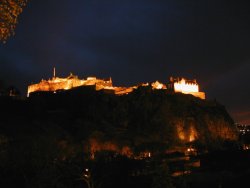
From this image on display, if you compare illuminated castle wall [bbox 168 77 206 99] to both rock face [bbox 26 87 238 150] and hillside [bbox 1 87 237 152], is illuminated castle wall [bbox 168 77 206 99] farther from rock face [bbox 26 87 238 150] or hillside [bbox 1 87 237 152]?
rock face [bbox 26 87 238 150]

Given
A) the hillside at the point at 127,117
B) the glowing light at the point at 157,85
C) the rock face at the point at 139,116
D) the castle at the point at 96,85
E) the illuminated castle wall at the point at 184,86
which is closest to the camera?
the hillside at the point at 127,117

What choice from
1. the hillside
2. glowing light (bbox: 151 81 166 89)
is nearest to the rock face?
the hillside

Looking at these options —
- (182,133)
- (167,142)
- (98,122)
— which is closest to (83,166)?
(98,122)

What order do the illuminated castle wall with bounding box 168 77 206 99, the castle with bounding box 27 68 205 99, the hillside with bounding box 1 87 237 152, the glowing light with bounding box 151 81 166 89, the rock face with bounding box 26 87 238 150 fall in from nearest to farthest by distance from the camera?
1. the hillside with bounding box 1 87 237 152
2. the rock face with bounding box 26 87 238 150
3. the castle with bounding box 27 68 205 99
4. the glowing light with bounding box 151 81 166 89
5. the illuminated castle wall with bounding box 168 77 206 99

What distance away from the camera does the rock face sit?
75.2m

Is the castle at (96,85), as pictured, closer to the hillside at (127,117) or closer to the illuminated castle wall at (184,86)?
the illuminated castle wall at (184,86)

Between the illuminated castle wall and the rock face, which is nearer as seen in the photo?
the rock face

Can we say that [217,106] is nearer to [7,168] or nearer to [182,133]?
[182,133]

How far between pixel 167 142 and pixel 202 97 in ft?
105

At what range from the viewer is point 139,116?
84125mm

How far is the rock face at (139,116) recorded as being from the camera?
75.2m

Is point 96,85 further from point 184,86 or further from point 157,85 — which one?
point 184,86

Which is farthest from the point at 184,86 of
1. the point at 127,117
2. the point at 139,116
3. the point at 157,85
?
the point at 127,117

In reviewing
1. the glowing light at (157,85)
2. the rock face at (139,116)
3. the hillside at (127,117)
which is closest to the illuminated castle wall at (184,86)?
the glowing light at (157,85)
